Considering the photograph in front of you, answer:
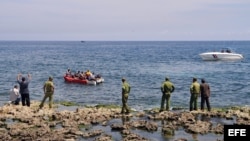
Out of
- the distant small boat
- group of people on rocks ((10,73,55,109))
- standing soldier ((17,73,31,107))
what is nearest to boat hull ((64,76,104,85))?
the distant small boat

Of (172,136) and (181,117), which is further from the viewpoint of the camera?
(181,117)

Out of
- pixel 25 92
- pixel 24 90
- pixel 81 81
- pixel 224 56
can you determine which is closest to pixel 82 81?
pixel 81 81

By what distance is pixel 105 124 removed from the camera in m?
21.3

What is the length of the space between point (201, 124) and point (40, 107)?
1067cm

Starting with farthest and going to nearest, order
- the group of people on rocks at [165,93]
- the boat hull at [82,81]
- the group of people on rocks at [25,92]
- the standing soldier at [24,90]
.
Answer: the boat hull at [82,81]
the standing soldier at [24,90]
the group of people on rocks at [25,92]
the group of people on rocks at [165,93]

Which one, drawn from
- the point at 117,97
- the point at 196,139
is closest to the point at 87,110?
the point at 196,139

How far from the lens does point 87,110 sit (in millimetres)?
24578

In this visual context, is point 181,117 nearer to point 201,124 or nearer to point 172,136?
point 201,124

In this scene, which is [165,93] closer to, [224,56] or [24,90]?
[24,90]

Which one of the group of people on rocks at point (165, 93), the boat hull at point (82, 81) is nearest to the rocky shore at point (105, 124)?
the group of people on rocks at point (165, 93)

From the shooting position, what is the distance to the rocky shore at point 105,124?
Result: 18562mm

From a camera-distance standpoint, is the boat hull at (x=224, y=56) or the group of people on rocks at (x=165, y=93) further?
the boat hull at (x=224, y=56)

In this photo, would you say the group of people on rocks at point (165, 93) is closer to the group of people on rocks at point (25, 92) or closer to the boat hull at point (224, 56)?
the group of people on rocks at point (25, 92)

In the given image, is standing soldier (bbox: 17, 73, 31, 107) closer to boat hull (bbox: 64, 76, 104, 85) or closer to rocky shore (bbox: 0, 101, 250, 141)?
rocky shore (bbox: 0, 101, 250, 141)
